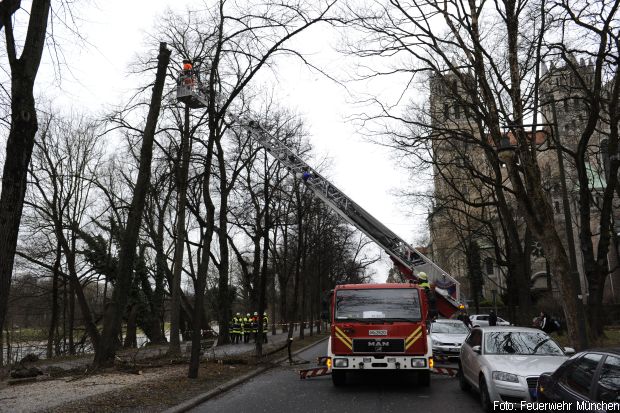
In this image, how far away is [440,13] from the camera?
15344 millimetres

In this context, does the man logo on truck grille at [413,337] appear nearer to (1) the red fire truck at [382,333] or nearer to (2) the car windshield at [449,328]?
(1) the red fire truck at [382,333]

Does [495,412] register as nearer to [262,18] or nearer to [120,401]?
[120,401]

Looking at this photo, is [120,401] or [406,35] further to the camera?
[406,35]

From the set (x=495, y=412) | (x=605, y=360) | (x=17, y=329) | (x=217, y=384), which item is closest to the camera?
(x=605, y=360)

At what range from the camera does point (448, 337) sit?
18094 millimetres

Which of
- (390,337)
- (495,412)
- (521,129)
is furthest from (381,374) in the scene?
(521,129)

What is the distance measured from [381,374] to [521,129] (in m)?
7.63

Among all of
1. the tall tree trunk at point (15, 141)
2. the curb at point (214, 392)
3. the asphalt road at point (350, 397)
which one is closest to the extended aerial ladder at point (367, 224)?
the curb at point (214, 392)

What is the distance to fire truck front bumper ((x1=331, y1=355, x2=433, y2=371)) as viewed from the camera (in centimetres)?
1132

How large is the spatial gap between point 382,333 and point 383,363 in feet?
2.05

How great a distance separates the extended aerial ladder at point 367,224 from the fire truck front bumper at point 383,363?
11109 millimetres

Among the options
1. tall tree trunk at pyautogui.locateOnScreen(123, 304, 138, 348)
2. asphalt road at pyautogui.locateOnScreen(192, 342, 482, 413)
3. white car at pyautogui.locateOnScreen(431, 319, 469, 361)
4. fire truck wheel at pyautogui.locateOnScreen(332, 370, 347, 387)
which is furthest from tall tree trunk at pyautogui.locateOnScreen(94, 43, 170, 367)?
tall tree trunk at pyautogui.locateOnScreen(123, 304, 138, 348)

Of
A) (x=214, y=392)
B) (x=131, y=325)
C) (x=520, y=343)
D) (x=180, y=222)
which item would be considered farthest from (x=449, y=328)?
(x=131, y=325)

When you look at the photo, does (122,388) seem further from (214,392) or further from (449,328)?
(449,328)
